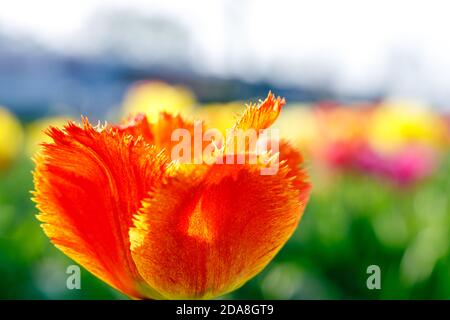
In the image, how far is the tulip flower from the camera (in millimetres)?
399

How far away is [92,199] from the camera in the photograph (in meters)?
0.43

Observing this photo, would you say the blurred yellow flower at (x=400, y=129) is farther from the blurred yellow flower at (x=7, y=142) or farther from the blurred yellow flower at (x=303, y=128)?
the blurred yellow flower at (x=7, y=142)

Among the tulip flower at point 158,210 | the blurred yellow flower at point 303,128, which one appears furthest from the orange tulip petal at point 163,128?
the blurred yellow flower at point 303,128

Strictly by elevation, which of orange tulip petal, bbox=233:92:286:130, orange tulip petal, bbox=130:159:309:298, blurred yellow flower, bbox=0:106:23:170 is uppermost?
blurred yellow flower, bbox=0:106:23:170

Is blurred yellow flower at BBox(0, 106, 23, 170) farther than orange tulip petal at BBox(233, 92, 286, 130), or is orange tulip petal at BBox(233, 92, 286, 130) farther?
blurred yellow flower at BBox(0, 106, 23, 170)

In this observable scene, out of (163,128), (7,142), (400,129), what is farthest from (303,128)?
(163,128)

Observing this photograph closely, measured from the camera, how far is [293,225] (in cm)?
43

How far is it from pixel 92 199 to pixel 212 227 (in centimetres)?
8

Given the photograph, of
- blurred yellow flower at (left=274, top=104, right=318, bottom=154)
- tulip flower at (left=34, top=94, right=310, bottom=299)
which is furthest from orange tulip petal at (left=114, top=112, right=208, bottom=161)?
blurred yellow flower at (left=274, top=104, right=318, bottom=154)

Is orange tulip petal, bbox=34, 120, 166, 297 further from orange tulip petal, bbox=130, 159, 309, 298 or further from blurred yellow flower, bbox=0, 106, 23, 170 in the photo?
blurred yellow flower, bbox=0, 106, 23, 170

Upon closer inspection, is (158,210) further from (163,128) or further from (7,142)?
(7,142)

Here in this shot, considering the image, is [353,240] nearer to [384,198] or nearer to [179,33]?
[384,198]

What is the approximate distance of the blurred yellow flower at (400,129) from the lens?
181 cm

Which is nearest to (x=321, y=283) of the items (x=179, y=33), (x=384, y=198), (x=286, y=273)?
(x=286, y=273)
